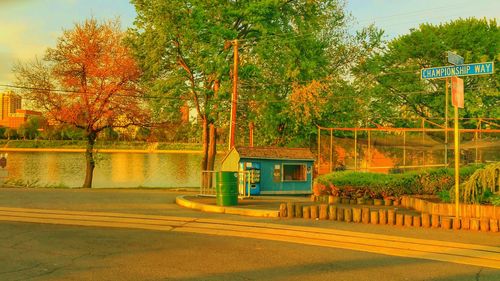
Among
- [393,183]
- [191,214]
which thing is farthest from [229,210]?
[393,183]

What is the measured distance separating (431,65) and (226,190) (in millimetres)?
33791

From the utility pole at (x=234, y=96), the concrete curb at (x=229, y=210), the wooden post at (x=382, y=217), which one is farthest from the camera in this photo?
the utility pole at (x=234, y=96)

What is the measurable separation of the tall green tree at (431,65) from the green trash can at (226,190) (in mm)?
26652

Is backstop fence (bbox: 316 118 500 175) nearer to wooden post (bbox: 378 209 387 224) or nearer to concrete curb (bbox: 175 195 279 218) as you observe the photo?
concrete curb (bbox: 175 195 279 218)

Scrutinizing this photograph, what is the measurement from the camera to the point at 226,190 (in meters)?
19.2

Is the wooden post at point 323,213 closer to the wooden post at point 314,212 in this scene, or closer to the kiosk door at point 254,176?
the wooden post at point 314,212

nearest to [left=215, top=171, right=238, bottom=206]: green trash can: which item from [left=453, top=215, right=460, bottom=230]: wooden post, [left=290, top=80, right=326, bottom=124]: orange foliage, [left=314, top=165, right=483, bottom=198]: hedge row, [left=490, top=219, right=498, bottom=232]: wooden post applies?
[left=314, top=165, right=483, bottom=198]: hedge row

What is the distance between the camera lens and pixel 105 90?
113 ft

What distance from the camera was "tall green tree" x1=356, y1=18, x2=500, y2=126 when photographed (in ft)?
150

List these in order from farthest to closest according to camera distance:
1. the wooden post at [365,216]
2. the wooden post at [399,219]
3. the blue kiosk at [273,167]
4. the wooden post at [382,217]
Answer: the blue kiosk at [273,167]
the wooden post at [365,216]
the wooden post at [382,217]
the wooden post at [399,219]

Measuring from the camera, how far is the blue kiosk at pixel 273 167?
28234mm

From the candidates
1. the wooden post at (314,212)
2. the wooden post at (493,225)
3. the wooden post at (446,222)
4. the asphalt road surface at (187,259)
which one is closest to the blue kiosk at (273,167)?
the wooden post at (314,212)

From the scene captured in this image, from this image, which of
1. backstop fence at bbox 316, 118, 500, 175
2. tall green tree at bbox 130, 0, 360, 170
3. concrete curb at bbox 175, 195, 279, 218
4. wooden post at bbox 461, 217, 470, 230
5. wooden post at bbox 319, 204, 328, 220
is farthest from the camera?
tall green tree at bbox 130, 0, 360, 170

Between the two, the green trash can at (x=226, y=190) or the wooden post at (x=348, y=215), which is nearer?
the wooden post at (x=348, y=215)
